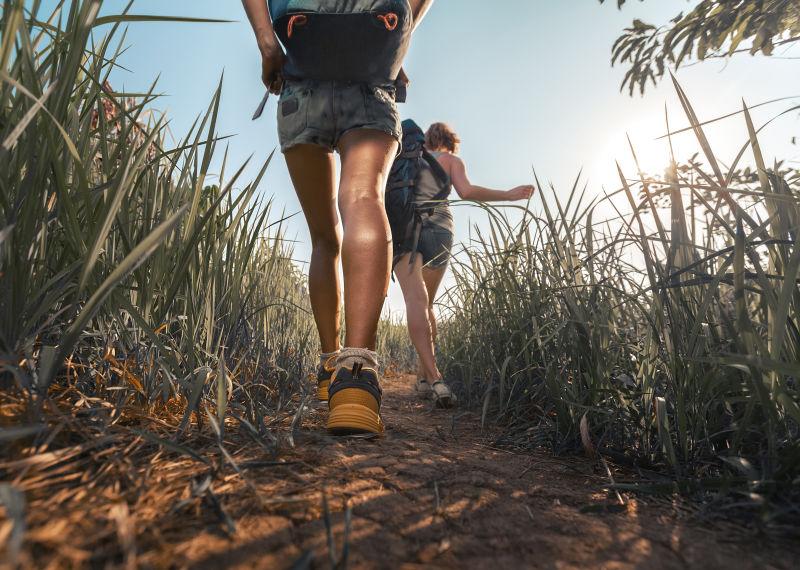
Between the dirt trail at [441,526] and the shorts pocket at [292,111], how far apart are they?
91 centimetres

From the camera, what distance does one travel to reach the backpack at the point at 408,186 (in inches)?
90.2

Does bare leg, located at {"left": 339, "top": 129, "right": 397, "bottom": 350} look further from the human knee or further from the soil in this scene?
the soil

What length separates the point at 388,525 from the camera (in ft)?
1.56

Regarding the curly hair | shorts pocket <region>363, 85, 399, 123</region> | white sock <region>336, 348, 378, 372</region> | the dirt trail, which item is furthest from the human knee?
the curly hair

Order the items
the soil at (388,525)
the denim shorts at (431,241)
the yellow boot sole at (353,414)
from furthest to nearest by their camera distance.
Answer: the denim shorts at (431,241) < the yellow boot sole at (353,414) < the soil at (388,525)

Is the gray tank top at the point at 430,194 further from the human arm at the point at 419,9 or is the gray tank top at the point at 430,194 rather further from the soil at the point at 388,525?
the soil at the point at 388,525

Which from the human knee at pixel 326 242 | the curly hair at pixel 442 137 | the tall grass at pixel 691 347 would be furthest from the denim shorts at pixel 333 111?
the curly hair at pixel 442 137

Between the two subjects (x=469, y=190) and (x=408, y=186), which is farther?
(x=469, y=190)

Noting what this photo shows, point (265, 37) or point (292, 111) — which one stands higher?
point (265, 37)

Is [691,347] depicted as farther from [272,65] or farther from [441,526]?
[272,65]

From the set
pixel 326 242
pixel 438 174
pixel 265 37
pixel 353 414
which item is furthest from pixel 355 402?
pixel 438 174

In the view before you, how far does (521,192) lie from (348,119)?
1162mm

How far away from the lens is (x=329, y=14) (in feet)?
3.77

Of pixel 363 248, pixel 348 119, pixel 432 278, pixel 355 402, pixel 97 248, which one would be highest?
pixel 348 119
